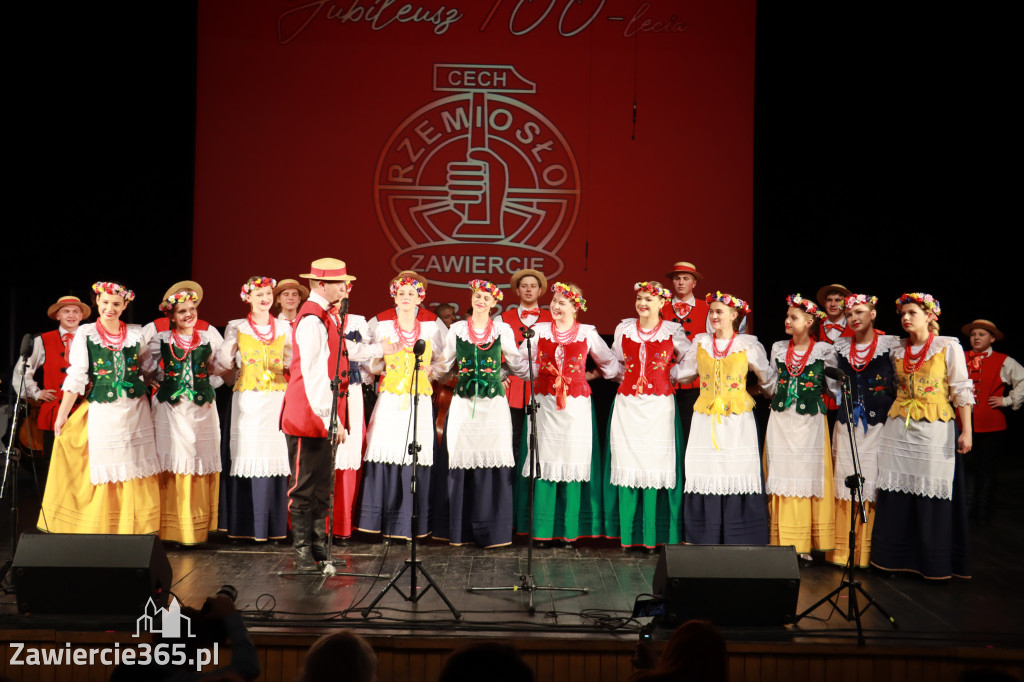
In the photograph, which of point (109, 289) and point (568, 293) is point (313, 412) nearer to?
point (109, 289)

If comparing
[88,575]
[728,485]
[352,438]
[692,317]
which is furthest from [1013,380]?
[88,575]

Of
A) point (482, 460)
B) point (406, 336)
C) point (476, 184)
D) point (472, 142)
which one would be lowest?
point (482, 460)

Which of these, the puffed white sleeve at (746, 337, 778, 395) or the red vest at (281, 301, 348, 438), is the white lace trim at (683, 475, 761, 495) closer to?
the puffed white sleeve at (746, 337, 778, 395)

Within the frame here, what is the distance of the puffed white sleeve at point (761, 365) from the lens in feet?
18.8

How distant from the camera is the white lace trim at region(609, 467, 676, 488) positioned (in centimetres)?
586

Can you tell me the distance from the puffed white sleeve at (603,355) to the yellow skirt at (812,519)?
1362 mm

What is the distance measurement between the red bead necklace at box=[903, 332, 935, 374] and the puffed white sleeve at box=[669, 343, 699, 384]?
→ 1259mm

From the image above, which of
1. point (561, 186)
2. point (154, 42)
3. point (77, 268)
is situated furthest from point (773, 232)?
point (77, 268)

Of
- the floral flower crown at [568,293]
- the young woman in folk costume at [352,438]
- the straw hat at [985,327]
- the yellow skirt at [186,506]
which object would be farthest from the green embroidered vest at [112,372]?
the straw hat at [985,327]

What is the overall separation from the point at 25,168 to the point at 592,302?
17.6 feet

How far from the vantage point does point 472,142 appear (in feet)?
27.4

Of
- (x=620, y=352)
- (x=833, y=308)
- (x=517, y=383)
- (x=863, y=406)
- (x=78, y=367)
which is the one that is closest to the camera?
(x=78, y=367)

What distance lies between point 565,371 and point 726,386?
1060 millimetres

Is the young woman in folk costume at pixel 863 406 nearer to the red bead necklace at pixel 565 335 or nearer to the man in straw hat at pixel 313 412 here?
the red bead necklace at pixel 565 335
